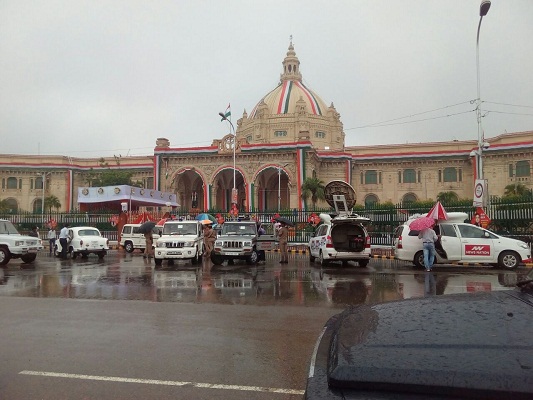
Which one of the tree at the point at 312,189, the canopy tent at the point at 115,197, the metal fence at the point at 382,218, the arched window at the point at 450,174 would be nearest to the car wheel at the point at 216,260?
the metal fence at the point at 382,218

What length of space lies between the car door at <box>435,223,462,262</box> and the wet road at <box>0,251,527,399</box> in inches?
56.9

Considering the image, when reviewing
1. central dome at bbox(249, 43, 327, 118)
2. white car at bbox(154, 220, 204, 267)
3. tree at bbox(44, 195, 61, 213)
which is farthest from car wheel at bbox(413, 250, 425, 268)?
tree at bbox(44, 195, 61, 213)

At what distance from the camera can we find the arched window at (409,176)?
54156mm

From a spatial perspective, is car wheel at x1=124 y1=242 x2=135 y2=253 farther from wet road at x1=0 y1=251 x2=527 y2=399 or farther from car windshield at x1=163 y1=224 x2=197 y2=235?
wet road at x1=0 y1=251 x2=527 y2=399

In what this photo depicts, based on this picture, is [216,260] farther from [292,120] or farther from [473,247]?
[292,120]

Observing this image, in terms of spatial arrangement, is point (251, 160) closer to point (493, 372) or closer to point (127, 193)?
point (127, 193)

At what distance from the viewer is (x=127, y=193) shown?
105 ft

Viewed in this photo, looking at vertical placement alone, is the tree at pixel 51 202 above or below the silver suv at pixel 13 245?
above

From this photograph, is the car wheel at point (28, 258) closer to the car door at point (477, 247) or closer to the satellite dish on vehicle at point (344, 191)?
the satellite dish on vehicle at point (344, 191)

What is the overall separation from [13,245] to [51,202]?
1757 inches

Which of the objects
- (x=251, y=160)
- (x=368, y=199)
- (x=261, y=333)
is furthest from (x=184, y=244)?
(x=368, y=199)

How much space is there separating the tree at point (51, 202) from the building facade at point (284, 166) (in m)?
1.45

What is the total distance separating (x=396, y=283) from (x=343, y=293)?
2280 millimetres

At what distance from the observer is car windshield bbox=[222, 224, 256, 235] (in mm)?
16969
